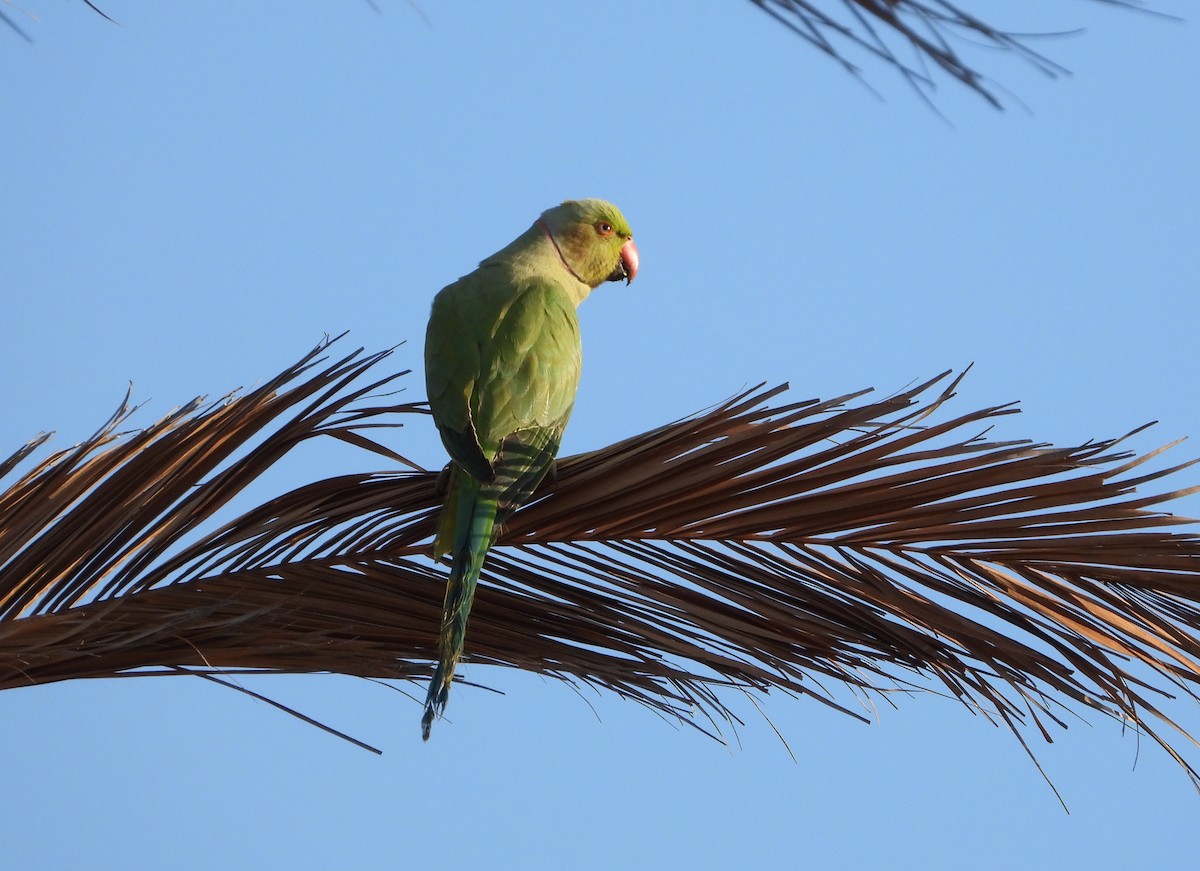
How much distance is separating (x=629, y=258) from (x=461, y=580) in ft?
8.34

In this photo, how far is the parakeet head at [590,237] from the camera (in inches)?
164

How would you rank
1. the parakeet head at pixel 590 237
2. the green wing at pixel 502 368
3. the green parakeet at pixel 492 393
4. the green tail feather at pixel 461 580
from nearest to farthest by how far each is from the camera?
the green tail feather at pixel 461 580 → the green parakeet at pixel 492 393 → the green wing at pixel 502 368 → the parakeet head at pixel 590 237

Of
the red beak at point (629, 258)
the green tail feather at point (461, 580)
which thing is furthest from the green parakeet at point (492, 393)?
the red beak at point (629, 258)

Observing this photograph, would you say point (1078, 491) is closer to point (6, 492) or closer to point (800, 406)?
point (800, 406)

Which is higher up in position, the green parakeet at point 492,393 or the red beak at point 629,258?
the red beak at point 629,258

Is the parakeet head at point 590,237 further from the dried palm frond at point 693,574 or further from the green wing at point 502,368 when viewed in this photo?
the dried palm frond at point 693,574

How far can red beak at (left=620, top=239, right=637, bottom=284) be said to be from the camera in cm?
450

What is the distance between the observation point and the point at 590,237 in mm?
4242

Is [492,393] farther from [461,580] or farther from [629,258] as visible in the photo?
[629,258]

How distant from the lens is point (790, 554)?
2.26 m

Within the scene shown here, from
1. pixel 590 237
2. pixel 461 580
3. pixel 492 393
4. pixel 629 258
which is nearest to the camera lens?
pixel 461 580

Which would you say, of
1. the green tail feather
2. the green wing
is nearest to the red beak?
the green wing

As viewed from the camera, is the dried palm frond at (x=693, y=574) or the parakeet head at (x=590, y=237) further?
the parakeet head at (x=590, y=237)

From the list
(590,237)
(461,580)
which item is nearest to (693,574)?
(461,580)
